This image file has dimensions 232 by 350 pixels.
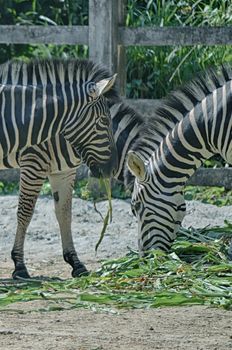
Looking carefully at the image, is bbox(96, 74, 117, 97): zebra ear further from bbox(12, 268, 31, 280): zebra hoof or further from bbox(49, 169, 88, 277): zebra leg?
bbox(12, 268, 31, 280): zebra hoof

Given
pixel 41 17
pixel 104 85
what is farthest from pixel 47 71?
pixel 41 17

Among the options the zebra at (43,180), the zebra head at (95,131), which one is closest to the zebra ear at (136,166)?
the zebra head at (95,131)

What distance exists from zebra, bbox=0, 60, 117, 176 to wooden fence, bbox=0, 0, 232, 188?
113 inches

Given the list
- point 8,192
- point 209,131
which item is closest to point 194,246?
point 209,131

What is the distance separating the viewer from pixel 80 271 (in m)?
9.94

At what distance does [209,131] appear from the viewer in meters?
9.45

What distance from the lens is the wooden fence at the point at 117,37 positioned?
12695 mm

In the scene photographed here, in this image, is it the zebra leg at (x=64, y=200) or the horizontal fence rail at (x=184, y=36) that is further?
the horizontal fence rail at (x=184, y=36)

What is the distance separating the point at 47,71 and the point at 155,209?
1.45 m

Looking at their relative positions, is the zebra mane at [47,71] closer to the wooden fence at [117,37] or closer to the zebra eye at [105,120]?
the zebra eye at [105,120]

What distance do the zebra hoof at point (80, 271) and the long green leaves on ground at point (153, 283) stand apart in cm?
42

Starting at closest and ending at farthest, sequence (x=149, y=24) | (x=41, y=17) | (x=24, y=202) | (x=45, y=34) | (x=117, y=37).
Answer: (x=24, y=202) → (x=117, y=37) → (x=45, y=34) → (x=149, y=24) → (x=41, y=17)

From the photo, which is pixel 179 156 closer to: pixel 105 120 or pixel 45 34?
pixel 105 120

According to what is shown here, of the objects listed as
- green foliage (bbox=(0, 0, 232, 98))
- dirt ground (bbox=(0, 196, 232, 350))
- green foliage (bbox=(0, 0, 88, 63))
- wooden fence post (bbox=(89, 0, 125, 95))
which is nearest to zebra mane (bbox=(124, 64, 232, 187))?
dirt ground (bbox=(0, 196, 232, 350))
